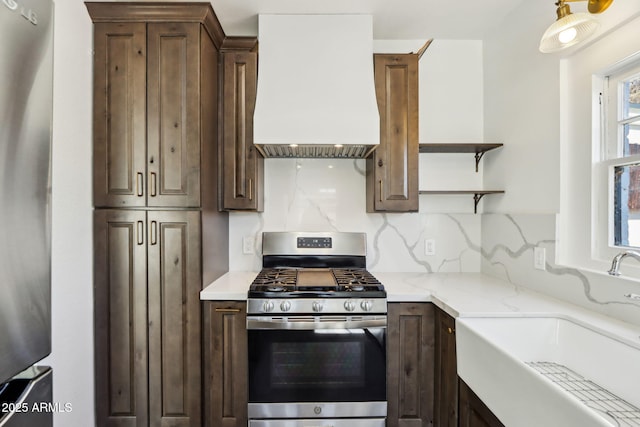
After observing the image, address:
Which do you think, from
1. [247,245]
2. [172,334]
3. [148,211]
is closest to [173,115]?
[148,211]

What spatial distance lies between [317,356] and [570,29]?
1872 mm

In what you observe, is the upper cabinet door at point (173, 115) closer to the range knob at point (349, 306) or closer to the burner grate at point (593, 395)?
the range knob at point (349, 306)

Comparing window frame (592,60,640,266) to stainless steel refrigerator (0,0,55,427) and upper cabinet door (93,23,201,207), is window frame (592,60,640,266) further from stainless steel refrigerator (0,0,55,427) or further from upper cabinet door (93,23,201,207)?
stainless steel refrigerator (0,0,55,427)

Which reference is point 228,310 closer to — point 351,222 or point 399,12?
point 351,222

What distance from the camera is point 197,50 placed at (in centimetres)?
170

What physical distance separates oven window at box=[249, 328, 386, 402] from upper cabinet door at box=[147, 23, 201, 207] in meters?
0.92

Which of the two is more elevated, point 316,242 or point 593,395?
point 316,242

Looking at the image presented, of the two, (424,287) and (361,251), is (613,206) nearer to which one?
(424,287)

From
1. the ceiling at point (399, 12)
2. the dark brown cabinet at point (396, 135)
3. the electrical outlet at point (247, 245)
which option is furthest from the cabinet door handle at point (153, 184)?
the dark brown cabinet at point (396, 135)

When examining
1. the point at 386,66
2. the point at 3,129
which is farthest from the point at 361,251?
the point at 3,129

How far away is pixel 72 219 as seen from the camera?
1536 millimetres

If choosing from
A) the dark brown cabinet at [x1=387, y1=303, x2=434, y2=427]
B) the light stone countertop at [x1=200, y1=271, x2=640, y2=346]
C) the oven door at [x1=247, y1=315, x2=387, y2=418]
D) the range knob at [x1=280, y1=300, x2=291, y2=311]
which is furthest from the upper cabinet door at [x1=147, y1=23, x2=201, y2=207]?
the dark brown cabinet at [x1=387, y1=303, x2=434, y2=427]

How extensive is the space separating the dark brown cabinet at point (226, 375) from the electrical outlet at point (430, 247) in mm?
1378

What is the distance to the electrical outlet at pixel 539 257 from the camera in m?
1.66
